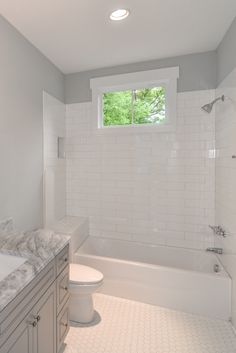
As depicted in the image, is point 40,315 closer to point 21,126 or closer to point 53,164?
point 21,126

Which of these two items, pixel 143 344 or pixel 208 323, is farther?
pixel 208 323

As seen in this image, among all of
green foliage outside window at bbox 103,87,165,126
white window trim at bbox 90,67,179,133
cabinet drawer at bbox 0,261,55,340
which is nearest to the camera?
cabinet drawer at bbox 0,261,55,340

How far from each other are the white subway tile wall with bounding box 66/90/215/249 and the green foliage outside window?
0.67 ft

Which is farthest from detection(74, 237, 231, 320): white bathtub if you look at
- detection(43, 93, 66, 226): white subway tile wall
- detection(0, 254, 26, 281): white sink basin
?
detection(0, 254, 26, 281): white sink basin

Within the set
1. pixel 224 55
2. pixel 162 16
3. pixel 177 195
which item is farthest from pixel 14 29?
pixel 177 195

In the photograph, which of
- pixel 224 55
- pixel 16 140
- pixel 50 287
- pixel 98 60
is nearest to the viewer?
pixel 50 287

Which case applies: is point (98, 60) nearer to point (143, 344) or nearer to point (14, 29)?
point (14, 29)

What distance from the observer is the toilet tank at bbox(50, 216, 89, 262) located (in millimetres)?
2387

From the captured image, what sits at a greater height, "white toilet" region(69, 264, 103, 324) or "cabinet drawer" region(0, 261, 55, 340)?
"cabinet drawer" region(0, 261, 55, 340)

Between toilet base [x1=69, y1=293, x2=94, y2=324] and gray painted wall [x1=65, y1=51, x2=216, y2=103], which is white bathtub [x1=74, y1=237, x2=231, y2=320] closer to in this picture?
toilet base [x1=69, y1=293, x2=94, y2=324]

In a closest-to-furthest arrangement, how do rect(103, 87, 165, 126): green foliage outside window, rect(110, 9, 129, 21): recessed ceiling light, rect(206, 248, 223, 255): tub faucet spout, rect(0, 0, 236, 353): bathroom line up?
rect(0, 0, 236, 353): bathroom
rect(110, 9, 129, 21): recessed ceiling light
rect(206, 248, 223, 255): tub faucet spout
rect(103, 87, 165, 126): green foliage outside window

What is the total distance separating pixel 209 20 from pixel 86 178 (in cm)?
214

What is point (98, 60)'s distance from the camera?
8.37ft

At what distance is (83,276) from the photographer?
1904 mm
